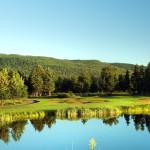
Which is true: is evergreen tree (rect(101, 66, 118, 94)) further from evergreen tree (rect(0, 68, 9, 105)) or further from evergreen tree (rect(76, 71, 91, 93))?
evergreen tree (rect(0, 68, 9, 105))

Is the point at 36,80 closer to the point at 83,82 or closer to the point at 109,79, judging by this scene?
the point at 83,82

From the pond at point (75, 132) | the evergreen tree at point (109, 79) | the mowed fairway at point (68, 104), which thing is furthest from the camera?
the evergreen tree at point (109, 79)

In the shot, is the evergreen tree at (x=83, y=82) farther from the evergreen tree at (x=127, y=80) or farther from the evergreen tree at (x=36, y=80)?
the evergreen tree at (x=36, y=80)

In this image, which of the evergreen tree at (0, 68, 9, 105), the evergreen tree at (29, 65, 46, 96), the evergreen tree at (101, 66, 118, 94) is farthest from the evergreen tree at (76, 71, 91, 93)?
the evergreen tree at (0, 68, 9, 105)

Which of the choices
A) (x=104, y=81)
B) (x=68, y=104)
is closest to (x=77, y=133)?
(x=68, y=104)

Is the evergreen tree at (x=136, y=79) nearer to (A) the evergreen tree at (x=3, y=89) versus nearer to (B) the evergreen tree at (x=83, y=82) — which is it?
(B) the evergreen tree at (x=83, y=82)

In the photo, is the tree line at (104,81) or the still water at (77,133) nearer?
the still water at (77,133)

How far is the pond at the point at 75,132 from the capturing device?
38.7 metres

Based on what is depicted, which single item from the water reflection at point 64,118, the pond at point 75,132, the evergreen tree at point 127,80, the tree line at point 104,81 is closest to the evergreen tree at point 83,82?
the tree line at point 104,81

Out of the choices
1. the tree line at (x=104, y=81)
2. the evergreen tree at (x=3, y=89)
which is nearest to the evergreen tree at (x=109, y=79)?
the tree line at (x=104, y=81)

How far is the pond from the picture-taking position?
3872 centimetres

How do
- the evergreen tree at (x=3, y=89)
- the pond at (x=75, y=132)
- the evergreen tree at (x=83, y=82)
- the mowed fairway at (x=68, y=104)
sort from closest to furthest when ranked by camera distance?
the pond at (x=75, y=132)
the mowed fairway at (x=68, y=104)
the evergreen tree at (x=3, y=89)
the evergreen tree at (x=83, y=82)

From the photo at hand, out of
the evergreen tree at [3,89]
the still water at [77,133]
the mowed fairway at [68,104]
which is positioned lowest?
the still water at [77,133]

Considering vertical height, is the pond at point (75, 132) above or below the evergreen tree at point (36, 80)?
below
